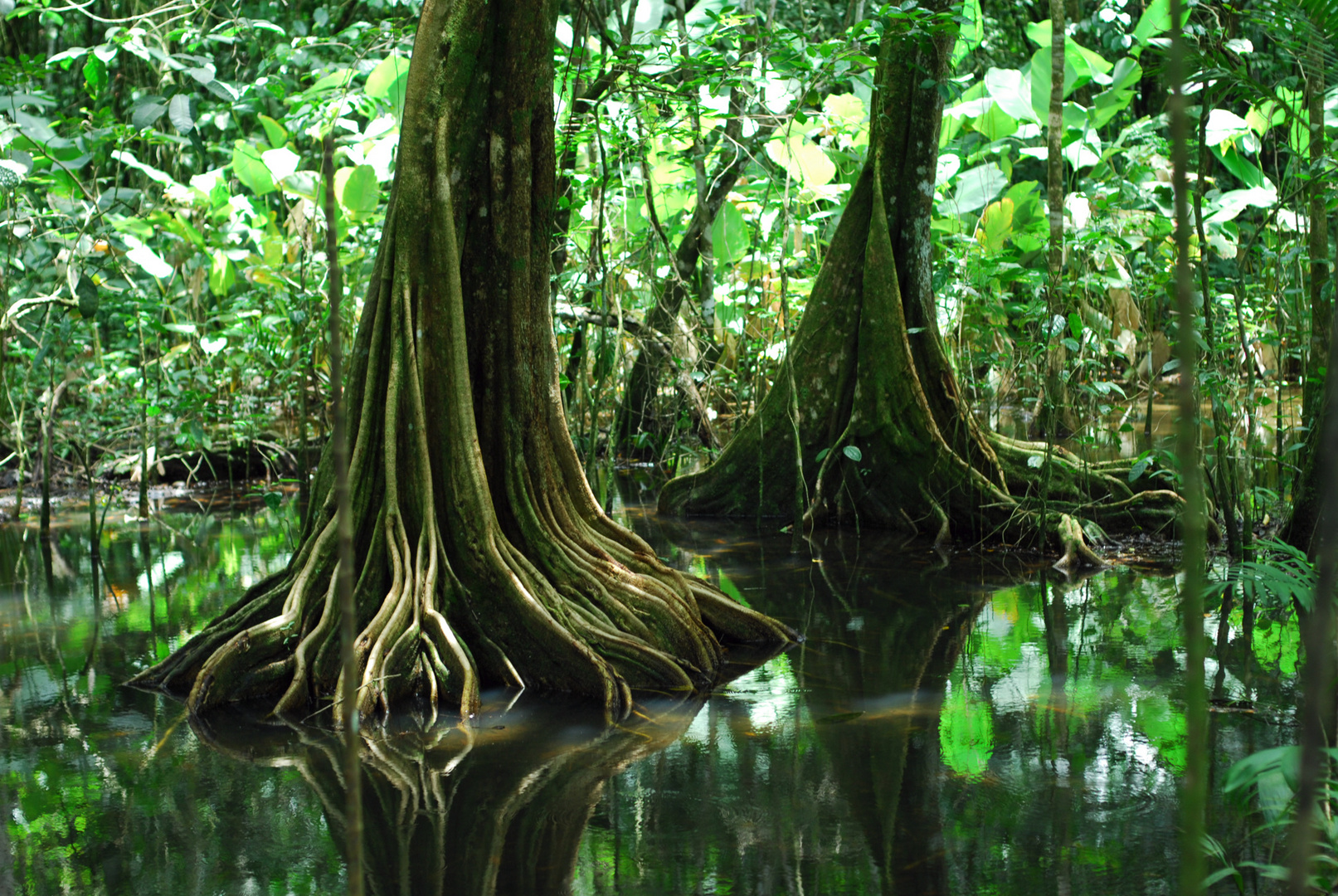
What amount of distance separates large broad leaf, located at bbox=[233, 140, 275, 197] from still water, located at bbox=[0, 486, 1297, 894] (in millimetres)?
4065

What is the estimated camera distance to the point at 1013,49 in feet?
54.4

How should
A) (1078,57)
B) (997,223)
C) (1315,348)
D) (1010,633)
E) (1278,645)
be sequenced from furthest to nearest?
1. (997,223)
2. (1078,57)
3. (1315,348)
4. (1010,633)
5. (1278,645)

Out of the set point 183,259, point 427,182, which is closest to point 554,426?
point 427,182

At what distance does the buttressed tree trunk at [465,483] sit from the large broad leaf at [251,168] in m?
4.20

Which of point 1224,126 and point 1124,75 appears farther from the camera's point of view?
point 1124,75

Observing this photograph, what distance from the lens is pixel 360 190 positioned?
838 centimetres

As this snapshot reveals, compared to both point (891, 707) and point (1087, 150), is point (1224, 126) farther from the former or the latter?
point (891, 707)

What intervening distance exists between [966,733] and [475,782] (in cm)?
165

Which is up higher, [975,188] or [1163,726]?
[975,188]

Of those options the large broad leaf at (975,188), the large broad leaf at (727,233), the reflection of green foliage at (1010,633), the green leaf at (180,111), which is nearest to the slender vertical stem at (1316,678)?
the reflection of green foliage at (1010,633)

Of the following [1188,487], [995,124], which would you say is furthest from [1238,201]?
[1188,487]

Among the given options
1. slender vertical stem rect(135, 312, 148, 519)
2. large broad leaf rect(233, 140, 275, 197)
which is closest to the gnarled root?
slender vertical stem rect(135, 312, 148, 519)

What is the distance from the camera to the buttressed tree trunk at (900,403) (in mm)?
7176

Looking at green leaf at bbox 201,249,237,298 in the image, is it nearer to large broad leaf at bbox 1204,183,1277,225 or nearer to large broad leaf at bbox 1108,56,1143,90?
large broad leaf at bbox 1108,56,1143,90
